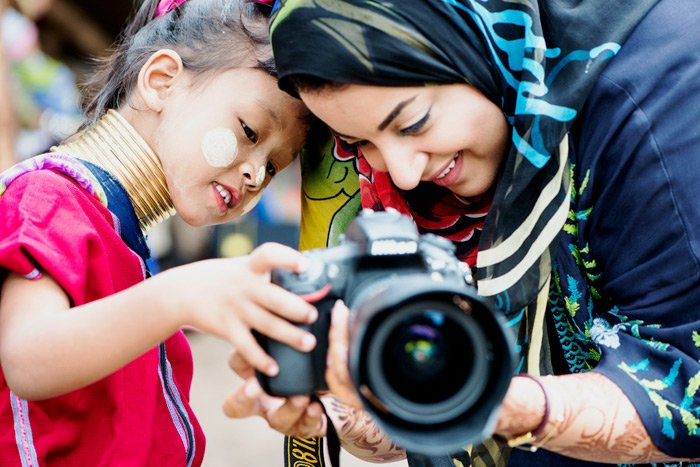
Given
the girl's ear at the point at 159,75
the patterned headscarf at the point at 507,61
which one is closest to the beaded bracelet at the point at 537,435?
the patterned headscarf at the point at 507,61

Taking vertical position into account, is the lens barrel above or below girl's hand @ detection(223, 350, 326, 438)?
above

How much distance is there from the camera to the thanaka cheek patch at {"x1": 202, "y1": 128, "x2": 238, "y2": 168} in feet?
4.37

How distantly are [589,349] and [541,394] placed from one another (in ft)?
0.95

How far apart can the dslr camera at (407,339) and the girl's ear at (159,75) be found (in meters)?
0.58

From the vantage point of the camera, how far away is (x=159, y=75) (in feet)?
4.56

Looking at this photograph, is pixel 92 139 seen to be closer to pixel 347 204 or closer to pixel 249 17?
pixel 249 17

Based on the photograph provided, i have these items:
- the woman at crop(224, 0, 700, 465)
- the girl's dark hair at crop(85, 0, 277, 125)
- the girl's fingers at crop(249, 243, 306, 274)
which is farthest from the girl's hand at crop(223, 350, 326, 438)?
the girl's dark hair at crop(85, 0, 277, 125)

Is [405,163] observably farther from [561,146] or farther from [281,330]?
[281,330]

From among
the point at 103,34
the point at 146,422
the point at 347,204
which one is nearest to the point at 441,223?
the point at 347,204

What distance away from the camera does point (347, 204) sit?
4.86 ft

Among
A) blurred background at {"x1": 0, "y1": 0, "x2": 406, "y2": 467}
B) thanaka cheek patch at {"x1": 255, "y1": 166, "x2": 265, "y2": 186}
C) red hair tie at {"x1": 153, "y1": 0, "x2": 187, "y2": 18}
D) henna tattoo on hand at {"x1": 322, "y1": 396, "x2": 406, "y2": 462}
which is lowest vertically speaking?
blurred background at {"x1": 0, "y1": 0, "x2": 406, "y2": 467}

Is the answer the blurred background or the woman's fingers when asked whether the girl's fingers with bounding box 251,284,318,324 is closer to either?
the woman's fingers

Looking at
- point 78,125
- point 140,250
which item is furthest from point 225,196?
→ point 78,125

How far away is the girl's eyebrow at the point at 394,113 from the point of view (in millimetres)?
1098
